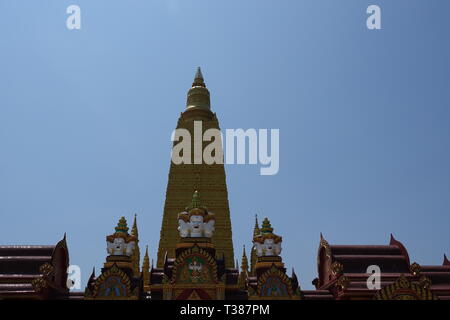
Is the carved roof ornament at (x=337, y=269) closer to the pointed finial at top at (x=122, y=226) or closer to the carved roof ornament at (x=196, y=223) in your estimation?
the carved roof ornament at (x=196, y=223)

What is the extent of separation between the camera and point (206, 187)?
63062 mm

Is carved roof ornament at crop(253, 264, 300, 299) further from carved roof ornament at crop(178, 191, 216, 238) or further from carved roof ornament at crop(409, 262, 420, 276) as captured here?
carved roof ornament at crop(409, 262, 420, 276)

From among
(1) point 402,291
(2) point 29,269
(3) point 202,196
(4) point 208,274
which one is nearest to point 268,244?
(4) point 208,274

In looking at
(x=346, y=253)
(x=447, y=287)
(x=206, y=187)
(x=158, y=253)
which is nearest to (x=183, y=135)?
(x=206, y=187)

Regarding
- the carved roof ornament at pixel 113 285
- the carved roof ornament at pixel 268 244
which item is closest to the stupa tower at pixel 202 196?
the carved roof ornament at pixel 268 244

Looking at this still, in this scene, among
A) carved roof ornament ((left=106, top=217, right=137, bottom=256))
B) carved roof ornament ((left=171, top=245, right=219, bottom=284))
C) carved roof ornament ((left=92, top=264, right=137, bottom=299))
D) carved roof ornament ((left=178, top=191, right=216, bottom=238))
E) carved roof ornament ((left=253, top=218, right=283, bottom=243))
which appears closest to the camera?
carved roof ornament ((left=92, top=264, right=137, bottom=299))

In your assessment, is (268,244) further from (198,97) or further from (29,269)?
(198,97)

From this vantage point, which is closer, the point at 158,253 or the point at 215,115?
the point at 158,253

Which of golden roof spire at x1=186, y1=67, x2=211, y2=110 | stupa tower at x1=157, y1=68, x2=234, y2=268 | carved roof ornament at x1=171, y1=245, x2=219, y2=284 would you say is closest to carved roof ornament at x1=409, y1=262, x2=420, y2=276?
carved roof ornament at x1=171, y1=245, x2=219, y2=284

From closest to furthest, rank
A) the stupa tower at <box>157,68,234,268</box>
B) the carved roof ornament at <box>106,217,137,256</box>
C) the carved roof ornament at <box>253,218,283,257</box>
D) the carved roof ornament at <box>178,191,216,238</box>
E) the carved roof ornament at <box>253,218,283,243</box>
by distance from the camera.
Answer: the carved roof ornament at <box>106,217,137,256</box> → the carved roof ornament at <box>253,218,283,257</box> → the carved roof ornament at <box>253,218,283,243</box> → the carved roof ornament at <box>178,191,216,238</box> → the stupa tower at <box>157,68,234,268</box>
